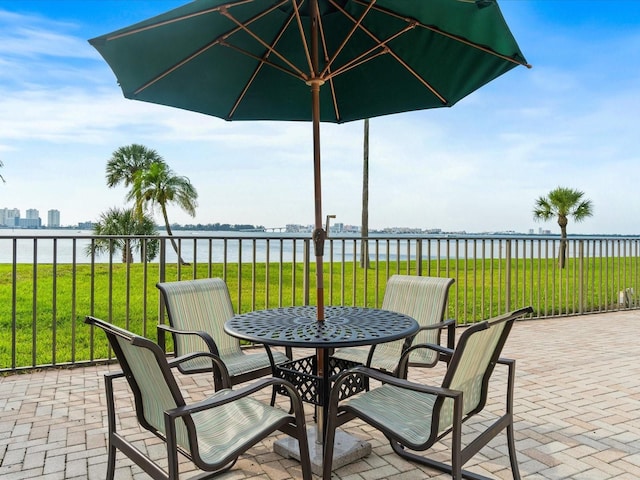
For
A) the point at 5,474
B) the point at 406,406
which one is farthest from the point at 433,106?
the point at 5,474

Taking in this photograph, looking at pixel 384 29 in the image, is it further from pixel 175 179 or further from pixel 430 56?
pixel 175 179

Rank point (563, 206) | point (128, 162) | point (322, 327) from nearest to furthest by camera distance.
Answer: point (322, 327), point (563, 206), point (128, 162)

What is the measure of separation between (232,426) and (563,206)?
24.7 m

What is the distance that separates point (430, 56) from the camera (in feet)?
10.2

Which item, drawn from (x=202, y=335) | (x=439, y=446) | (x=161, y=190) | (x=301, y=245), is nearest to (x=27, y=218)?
(x=161, y=190)

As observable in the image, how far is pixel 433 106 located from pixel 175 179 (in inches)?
1046

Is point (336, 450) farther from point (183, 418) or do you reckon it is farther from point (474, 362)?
point (183, 418)

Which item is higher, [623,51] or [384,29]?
[623,51]

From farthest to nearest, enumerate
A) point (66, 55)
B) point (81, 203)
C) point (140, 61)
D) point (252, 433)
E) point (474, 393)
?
point (81, 203)
point (66, 55)
point (140, 61)
point (474, 393)
point (252, 433)

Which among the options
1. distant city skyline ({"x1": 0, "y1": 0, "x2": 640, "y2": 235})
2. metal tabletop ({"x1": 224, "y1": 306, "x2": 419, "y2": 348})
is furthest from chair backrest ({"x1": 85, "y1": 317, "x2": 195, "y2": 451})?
distant city skyline ({"x1": 0, "y1": 0, "x2": 640, "y2": 235})

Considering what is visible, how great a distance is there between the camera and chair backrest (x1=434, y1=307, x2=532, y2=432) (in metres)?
1.68

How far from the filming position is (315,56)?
2.46 metres

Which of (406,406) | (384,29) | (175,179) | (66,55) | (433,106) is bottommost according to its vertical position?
(406,406)

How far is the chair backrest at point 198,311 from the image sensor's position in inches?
112
